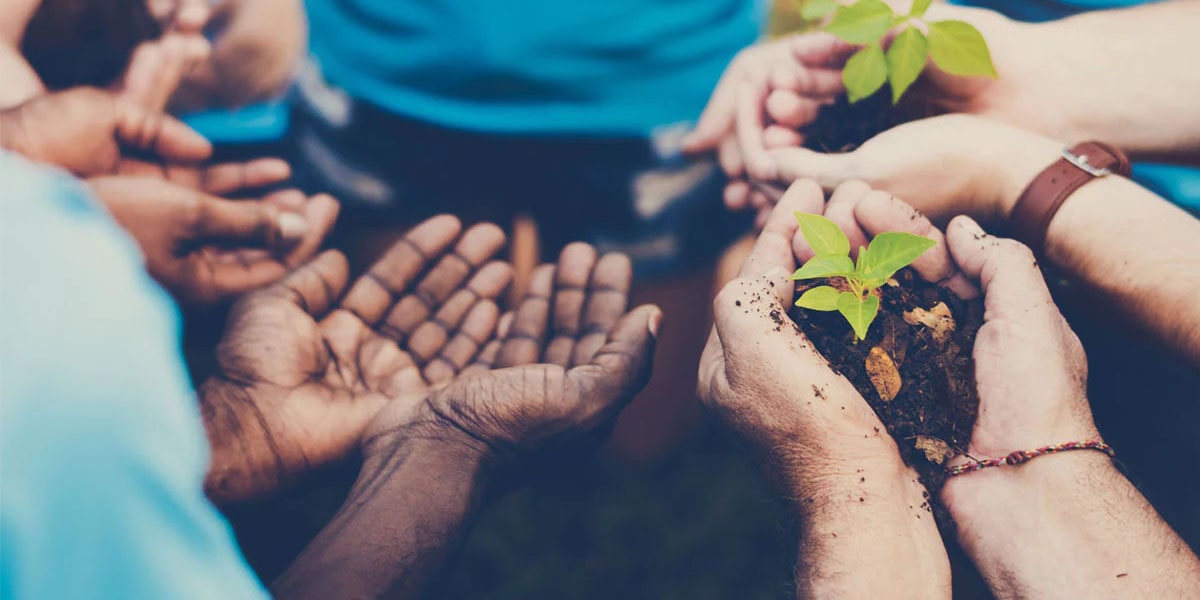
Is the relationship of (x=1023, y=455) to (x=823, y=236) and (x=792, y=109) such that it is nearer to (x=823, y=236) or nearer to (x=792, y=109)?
(x=823, y=236)

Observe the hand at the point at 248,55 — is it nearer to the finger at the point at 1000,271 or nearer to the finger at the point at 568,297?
the finger at the point at 568,297

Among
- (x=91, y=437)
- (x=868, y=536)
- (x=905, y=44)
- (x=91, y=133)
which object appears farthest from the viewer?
(x=91, y=133)

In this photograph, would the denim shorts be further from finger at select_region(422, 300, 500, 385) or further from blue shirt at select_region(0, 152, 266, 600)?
blue shirt at select_region(0, 152, 266, 600)

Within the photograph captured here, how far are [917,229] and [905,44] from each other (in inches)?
10.3

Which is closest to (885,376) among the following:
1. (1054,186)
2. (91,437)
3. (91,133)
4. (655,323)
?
(655,323)

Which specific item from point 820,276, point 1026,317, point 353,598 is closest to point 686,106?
point 820,276

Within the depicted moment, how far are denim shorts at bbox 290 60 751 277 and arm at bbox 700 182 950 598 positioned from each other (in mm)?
365

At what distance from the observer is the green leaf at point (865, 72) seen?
983 mm

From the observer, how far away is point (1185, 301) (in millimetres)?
847

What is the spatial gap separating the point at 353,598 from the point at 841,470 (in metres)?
0.50

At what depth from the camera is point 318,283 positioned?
1004 mm

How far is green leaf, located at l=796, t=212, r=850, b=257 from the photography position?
2.65 ft

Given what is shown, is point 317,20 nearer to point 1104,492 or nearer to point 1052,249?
point 1052,249

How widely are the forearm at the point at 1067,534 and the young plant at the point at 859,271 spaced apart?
22 centimetres
